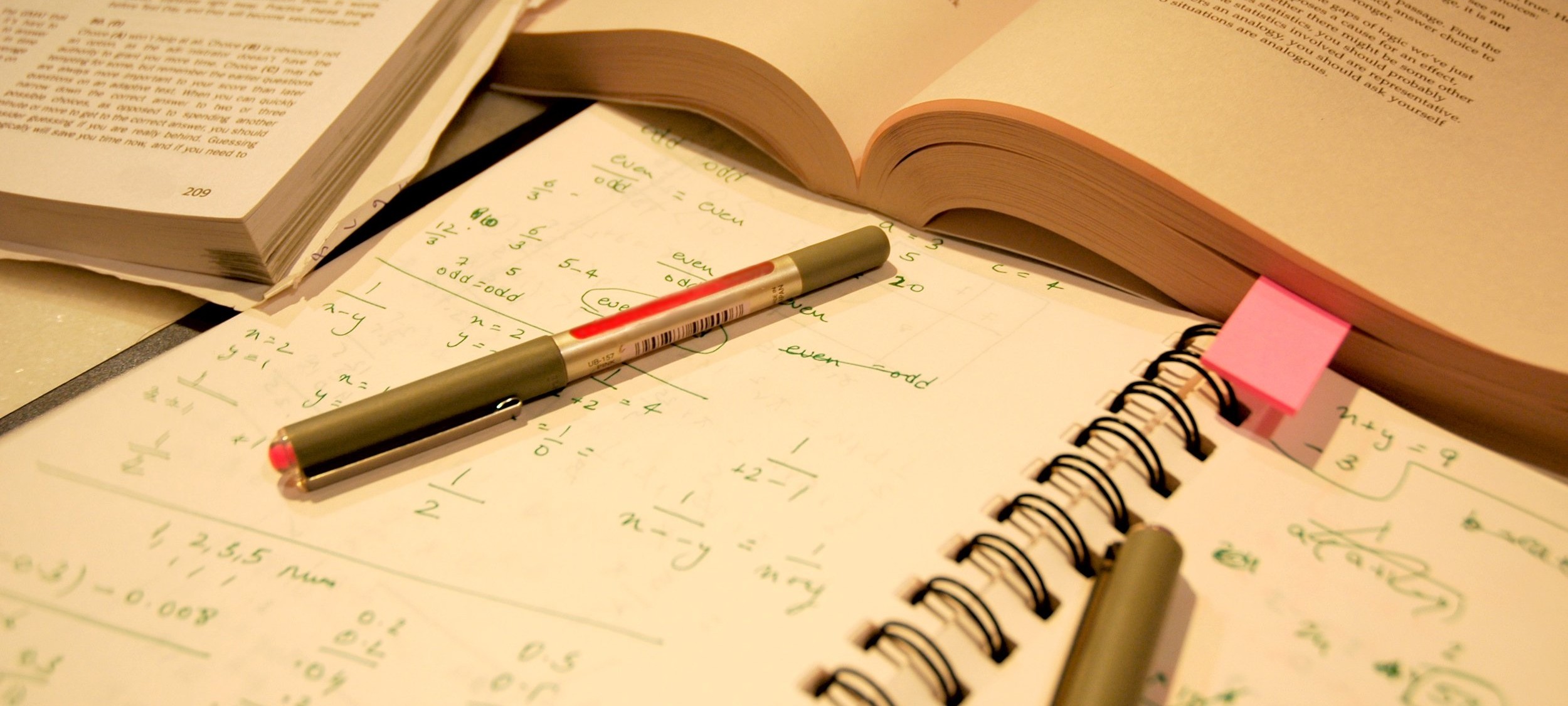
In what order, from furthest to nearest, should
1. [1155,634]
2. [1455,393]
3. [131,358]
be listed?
1. [131,358]
2. [1455,393]
3. [1155,634]

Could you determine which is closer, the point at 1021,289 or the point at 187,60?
the point at 1021,289

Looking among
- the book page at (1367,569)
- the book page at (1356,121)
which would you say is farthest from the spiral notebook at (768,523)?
the book page at (1356,121)

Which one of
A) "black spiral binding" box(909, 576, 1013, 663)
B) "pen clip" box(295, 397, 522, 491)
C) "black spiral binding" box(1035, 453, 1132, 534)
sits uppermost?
"black spiral binding" box(1035, 453, 1132, 534)

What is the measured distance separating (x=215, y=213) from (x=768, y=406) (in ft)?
1.67

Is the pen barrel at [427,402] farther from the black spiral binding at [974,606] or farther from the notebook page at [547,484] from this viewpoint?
the black spiral binding at [974,606]

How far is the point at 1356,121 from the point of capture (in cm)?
76

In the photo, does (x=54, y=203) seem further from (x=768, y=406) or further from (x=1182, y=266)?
(x=1182, y=266)

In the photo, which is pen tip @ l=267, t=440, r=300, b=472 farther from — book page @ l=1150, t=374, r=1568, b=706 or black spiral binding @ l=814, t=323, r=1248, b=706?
book page @ l=1150, t=374, r=1568, b=706

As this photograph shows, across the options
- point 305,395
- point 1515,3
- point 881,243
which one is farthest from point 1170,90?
point 305,395

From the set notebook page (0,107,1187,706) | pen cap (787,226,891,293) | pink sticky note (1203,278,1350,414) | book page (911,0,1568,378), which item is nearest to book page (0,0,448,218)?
notebook page (0,107,1187,706)

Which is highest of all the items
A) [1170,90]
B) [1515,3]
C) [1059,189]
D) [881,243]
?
[1515,3]

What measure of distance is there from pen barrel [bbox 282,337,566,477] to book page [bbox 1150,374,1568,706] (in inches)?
19.2

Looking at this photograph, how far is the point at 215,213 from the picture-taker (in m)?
0.78

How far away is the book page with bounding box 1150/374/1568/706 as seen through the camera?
569mm
